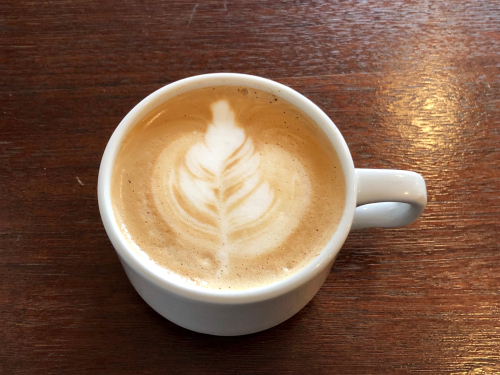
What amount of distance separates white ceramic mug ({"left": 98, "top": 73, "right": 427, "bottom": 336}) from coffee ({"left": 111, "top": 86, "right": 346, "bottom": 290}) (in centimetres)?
2

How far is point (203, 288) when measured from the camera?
657 mm

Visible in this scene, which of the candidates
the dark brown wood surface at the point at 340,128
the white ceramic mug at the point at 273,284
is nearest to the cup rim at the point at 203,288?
the white ceramic mug at the point at 273,284

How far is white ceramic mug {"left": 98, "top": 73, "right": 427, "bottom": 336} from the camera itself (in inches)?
25.7

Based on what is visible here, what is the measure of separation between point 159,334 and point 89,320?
0.42 ft

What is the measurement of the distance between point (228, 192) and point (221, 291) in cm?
18

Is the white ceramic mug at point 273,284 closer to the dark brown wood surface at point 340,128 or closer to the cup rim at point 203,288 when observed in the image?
the cup rim at point 203,288

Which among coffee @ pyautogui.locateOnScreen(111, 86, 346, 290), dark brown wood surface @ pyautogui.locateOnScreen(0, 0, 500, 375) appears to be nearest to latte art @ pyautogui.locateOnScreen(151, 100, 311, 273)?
coffee @ pyautogui.locateOnScreen(111, 86, 346, 290)

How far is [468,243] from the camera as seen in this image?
0.91 m

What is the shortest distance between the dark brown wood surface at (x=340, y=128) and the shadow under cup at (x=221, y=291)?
0.33 ft

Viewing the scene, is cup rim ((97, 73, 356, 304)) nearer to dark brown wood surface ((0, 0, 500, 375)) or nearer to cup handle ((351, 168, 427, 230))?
cup handle ((351, 168, 427, 230))

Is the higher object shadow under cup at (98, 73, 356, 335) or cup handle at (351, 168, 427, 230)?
cup handle at (351, 168, 427, 230)

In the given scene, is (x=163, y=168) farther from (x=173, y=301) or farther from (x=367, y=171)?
(x=367, y=171)

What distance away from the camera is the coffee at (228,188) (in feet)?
2.34

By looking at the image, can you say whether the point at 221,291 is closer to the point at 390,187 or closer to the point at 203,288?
the point at 203,288
